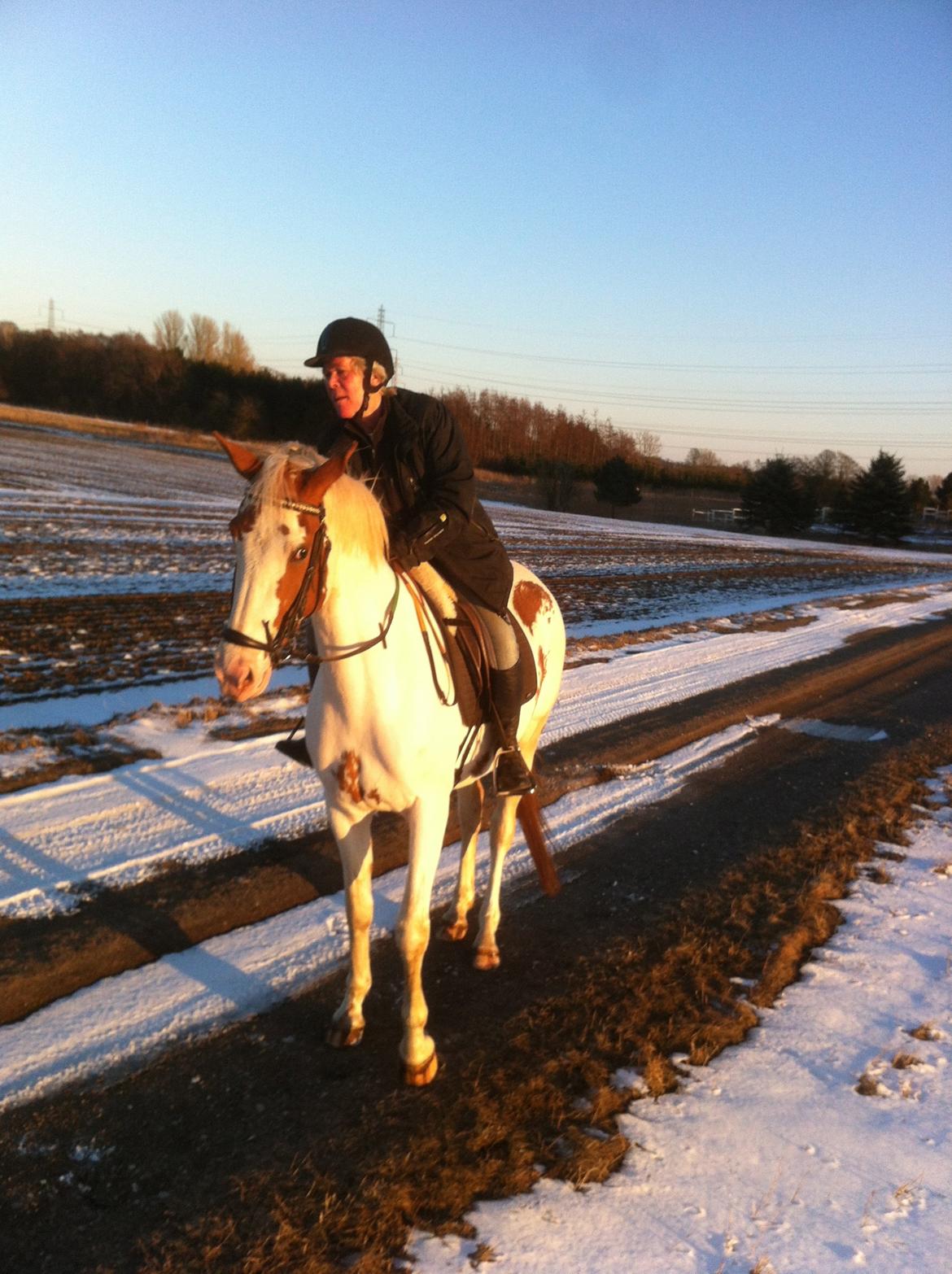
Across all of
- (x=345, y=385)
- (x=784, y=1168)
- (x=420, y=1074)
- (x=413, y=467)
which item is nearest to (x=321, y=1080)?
(x=420, y=1074)

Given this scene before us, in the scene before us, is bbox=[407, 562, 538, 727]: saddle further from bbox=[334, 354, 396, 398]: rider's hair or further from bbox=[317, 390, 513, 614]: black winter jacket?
bbox=[334, 354, 396, 398]: rider's hair

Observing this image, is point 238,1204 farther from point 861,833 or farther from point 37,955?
point 861,833

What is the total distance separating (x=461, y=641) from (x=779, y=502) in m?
61.5

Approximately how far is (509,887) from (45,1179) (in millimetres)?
3074

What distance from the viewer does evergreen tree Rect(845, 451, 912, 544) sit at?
59844mm

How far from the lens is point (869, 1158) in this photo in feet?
10.6

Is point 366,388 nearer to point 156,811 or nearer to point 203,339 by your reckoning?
point 156,811

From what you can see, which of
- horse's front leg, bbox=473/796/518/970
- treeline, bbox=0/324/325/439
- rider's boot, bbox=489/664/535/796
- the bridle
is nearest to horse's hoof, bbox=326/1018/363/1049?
horse's front leg, bbox=473/796/518/970

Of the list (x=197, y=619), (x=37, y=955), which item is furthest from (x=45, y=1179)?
(x=197, y=619)

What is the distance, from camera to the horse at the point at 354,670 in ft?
9.82

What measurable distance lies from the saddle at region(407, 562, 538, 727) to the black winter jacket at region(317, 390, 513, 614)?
0.19 metres

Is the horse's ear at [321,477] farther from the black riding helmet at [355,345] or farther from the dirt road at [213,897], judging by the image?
the dirt road at [213,897]

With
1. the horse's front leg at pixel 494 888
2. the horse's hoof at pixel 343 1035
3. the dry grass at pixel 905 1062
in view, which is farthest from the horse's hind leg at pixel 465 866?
the dry grass at pixel 905 1062

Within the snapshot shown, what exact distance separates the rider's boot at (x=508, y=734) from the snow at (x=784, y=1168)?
1.54 m
